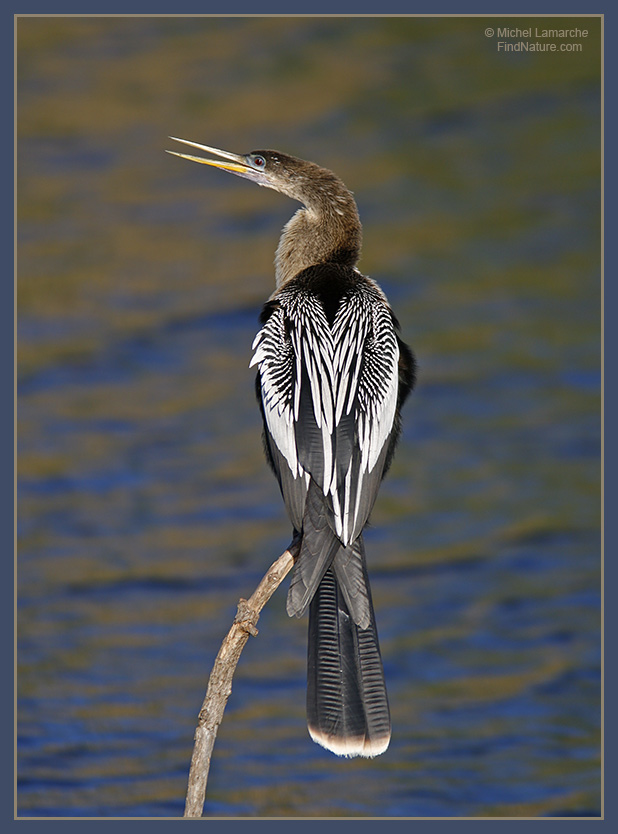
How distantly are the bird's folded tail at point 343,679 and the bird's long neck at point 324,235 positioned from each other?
1.52 meters

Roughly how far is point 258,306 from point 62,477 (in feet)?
9.12

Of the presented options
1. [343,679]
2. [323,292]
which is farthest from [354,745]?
[323,292]

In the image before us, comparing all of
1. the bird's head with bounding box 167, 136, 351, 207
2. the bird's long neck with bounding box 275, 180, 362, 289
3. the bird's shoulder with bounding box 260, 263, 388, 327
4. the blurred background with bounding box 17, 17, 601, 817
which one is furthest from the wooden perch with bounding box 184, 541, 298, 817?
the blurred background with bounding box 17, 17, 601, 817

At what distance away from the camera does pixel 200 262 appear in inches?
527

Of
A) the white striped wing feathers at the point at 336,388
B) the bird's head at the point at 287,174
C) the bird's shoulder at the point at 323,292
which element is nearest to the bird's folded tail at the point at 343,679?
the white striped wing feathers at the point at 336,388

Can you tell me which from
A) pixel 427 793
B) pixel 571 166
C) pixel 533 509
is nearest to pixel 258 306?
pixel 533 509

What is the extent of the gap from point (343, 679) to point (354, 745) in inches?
9.6

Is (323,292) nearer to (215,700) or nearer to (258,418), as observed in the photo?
(215,700)

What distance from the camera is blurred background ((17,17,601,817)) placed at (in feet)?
28.4

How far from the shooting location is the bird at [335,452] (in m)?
3.97

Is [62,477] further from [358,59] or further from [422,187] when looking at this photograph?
[358,59]

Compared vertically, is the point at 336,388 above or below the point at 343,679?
above

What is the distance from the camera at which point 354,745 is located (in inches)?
161

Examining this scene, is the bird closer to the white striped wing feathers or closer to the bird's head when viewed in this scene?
the white striped wing feathers
